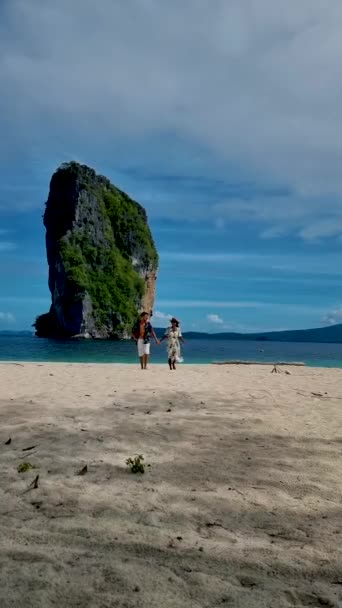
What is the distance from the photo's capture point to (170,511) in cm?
379

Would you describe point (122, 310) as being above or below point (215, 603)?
above

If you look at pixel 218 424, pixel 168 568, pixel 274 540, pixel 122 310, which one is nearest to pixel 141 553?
pixel 168 568

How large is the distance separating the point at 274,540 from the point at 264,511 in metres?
0.51

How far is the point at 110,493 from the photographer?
4176mm

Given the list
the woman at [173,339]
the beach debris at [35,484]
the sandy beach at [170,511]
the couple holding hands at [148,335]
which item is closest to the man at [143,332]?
the couple holding hands at [148,335]

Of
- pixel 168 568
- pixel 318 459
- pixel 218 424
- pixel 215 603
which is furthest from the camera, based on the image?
pixel 218 424

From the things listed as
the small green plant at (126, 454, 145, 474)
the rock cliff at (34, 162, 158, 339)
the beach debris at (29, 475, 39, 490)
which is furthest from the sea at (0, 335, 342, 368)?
the rock cliff at (34, 162, 158, 339)

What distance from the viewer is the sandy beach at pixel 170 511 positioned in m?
2.70

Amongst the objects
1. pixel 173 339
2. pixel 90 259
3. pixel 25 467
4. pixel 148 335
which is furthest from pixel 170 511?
pixel 90 259

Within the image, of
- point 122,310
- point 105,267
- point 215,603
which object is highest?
point 105,267

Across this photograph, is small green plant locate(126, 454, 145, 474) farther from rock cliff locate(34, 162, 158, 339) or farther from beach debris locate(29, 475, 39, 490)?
rock cliff locate(34, 162, 158, 339)

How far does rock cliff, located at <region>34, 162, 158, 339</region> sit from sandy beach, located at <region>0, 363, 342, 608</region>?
91.1 meters

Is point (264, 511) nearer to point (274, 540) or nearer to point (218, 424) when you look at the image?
point (274, 540)

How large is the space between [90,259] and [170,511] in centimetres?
10584
